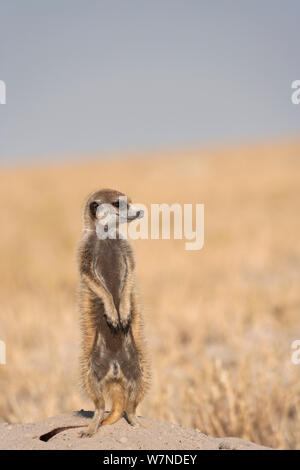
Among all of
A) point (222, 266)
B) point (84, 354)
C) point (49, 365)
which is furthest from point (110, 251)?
point (222, 266)

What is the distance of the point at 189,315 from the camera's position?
26.4 ft

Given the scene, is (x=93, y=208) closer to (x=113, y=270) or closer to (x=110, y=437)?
(x=113, y=270)

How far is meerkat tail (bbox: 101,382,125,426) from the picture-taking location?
7.80ft

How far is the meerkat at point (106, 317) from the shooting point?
233 centimetres

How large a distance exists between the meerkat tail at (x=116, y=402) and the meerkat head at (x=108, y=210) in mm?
638

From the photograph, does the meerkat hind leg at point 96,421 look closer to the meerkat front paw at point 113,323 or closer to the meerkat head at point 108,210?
the meerkat front paw at point 113,323

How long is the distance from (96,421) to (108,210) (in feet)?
2.70

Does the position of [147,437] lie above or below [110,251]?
below

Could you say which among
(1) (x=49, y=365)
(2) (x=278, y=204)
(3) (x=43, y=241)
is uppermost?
(2) (x=278, y=204)

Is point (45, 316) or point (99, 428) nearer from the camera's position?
point (99, 428)

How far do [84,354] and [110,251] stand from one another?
429mm

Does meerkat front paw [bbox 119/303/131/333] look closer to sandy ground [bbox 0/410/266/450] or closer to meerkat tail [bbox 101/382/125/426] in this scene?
meerkat tail [bbox 101/382/125/426]

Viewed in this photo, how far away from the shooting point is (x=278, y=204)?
19953 millimetres
